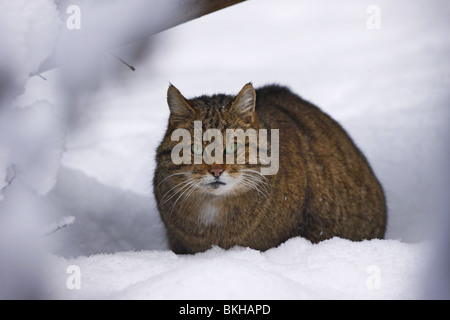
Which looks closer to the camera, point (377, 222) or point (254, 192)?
point (254, 192)

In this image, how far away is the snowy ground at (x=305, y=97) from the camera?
2182mm

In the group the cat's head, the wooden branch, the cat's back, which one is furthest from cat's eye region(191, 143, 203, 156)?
the wooden branch

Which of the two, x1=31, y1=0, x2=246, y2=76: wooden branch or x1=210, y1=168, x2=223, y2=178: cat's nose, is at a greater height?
x1=31, y1=0, x2=246, y2=76: wooden branch

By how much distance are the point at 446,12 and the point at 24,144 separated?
454cm

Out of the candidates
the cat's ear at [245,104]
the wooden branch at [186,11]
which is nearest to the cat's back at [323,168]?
the cat's ear at [245,104]

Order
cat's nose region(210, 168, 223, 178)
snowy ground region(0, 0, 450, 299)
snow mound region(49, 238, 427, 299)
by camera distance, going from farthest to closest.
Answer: cat's nose region(210, 168, 223, 178)
snowy ground region(0, 0, 450, 299)
snow mound region(49, 238, 427, 299)

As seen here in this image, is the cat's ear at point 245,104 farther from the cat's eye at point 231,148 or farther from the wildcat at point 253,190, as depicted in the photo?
the cat's eye at point 231,148

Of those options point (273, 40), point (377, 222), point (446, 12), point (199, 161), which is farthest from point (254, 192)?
point (446, 12)

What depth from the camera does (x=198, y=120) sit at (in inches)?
110

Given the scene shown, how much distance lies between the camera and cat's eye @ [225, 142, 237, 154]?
2730 mm

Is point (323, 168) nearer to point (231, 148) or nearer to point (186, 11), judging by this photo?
point (231, 148)

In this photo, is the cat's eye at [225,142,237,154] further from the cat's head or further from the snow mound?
the snow mound

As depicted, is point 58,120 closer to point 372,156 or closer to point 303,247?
point 303,247

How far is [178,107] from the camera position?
284 cm
